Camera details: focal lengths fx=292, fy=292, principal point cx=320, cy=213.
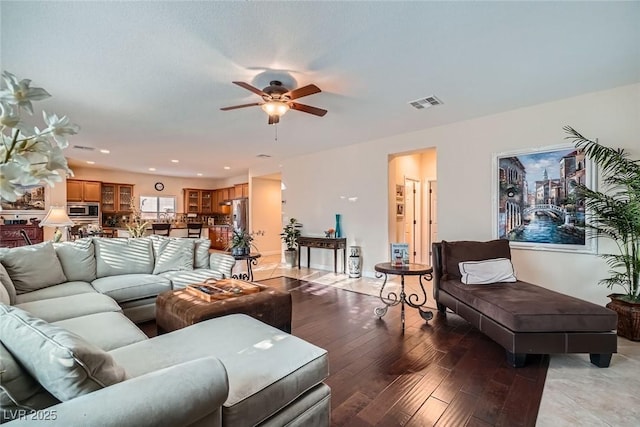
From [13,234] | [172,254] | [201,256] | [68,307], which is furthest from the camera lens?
[13,234]

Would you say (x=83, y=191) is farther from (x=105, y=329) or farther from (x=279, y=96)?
(x=105, y=329)

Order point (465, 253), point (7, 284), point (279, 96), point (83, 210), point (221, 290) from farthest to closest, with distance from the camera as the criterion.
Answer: point (83, 210)
point (465, 253)
point (279, 96)
point (221, 290)
point (7, 284)

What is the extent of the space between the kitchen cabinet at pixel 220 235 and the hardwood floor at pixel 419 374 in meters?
6.82

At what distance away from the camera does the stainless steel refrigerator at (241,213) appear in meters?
8.94

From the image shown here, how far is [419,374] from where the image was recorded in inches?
87.0

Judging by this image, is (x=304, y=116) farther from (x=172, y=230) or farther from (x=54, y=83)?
(x=172, y=230)

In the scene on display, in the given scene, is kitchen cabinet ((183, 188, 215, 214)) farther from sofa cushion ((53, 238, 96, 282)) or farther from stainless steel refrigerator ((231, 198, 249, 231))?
sofa cushion ((53, 238, 96, 282))

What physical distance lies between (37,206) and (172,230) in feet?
11.2

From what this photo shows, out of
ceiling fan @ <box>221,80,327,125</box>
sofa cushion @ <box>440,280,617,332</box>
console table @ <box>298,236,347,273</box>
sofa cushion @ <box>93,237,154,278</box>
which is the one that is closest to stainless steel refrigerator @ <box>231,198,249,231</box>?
console table @ <box>298,236,347,273</box>

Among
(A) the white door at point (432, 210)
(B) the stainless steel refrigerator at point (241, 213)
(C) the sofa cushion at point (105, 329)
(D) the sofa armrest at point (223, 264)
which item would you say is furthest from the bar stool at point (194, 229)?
(C) the sofa cushion at point (105, 329)

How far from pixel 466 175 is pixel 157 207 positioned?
380 inches

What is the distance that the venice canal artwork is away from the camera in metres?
3.48

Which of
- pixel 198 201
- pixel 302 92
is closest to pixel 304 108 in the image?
pixel 302 92

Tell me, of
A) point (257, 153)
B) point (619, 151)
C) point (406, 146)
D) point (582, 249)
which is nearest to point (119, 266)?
point (257, 153)
